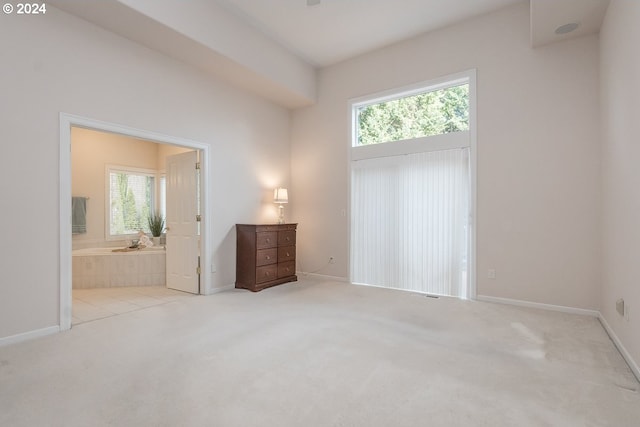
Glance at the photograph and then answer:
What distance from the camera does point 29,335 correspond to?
111 inches

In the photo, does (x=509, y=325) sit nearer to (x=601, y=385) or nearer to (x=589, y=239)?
(x=601, y=385)

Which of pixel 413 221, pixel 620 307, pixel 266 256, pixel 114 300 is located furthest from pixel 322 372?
pixel 114 300

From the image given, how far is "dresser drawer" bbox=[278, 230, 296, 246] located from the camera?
5.03m

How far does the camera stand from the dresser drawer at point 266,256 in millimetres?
4655

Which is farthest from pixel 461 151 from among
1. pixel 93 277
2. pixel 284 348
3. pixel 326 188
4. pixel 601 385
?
pixel 93 277

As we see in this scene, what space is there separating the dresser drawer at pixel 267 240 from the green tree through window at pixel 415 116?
6.66 feet

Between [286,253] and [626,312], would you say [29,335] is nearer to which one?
[286,253]

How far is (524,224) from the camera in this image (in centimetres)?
376

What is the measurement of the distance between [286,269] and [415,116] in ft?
9.84

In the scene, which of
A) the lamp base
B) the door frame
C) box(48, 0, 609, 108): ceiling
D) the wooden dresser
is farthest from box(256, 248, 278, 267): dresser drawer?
box(48, 0, 609, 108): ceiling

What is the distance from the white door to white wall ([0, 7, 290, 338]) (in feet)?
1.89

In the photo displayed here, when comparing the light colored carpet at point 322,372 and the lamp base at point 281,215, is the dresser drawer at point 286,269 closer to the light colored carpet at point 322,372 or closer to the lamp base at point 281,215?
the lamp base at point 281,215

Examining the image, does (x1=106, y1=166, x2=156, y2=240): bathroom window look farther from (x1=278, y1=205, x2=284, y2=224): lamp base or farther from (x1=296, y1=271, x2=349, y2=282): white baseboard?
(x1=296, y1=271, x2=349, y2=282): white baseboard

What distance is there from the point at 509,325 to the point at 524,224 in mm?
1264
